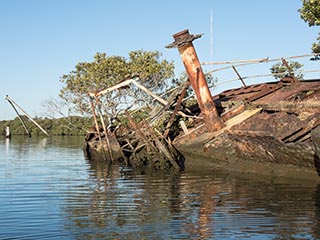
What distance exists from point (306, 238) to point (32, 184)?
932 cm

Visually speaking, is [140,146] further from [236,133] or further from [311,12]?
[311,12]

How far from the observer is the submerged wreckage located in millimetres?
13969

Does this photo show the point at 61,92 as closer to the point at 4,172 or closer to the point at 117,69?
the point at 117,69

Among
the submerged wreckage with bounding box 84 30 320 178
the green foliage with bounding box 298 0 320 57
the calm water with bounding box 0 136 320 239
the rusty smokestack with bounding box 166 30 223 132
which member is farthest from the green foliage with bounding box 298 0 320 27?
the calm water with bounding box 0 136 320 239

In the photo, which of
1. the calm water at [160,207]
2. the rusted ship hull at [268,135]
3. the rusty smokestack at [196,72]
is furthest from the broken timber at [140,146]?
the calm water at [160,207]

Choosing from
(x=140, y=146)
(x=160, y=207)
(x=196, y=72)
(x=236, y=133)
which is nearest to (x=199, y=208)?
(x=160, y=207)

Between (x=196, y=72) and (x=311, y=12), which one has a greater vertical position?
(x=311, y=12)

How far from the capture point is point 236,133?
16.0 m

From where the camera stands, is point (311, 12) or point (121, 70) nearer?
point (311, 12)

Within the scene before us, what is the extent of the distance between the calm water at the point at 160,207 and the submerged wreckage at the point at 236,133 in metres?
0.63

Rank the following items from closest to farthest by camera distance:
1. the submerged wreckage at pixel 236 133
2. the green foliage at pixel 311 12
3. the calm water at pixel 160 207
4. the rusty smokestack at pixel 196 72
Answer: the calm water at pixel 160 207 → the submerged wreckage at pixel 236 133 → the rusty smokestack at pixel 196 72 → the green foliage at pixel 311 12

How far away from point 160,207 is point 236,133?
6519mm

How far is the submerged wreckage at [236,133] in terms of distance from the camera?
14.0 metres

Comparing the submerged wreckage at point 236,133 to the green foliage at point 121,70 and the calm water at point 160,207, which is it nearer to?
the calm water at point 160,207
